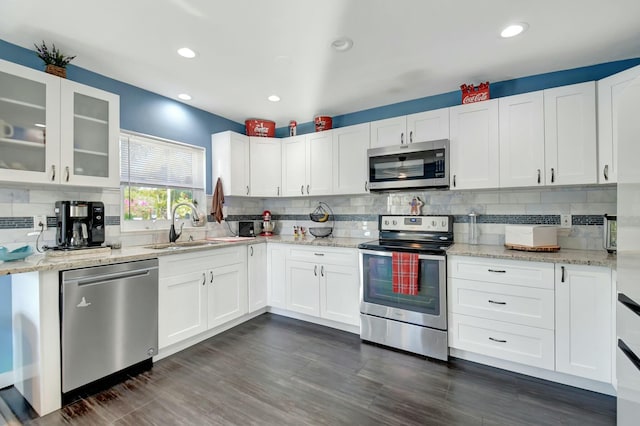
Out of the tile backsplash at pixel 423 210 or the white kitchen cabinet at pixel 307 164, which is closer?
the tile backsplash at pixel 423 210

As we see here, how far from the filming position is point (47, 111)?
79.7 inches

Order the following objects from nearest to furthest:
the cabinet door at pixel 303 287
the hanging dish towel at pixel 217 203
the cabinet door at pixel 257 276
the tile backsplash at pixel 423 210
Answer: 1. the tile backsplash at pixel 423 210
2. the cabinet door at pixel 303 287
3. the cabinet door at pixel 257 276
4. the hanging dish towel at pixel 217 203

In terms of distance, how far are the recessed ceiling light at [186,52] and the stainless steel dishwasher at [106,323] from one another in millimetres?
1662

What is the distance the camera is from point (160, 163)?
3102 mm

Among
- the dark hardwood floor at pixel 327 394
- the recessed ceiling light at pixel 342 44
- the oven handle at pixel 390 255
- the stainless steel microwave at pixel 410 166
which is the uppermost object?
the recessed ceiling light at pixel 342 44

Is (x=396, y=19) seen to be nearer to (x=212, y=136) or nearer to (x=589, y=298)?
(x=589, y=298)

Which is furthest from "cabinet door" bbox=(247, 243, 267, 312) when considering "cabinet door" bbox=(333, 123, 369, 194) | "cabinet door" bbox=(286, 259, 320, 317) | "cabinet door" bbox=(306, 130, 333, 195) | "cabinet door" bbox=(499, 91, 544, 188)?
"cabinet door" bbox=(499, 91, 544, 188)

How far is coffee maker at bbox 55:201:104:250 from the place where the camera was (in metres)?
2.17

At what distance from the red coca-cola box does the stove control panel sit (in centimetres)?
114

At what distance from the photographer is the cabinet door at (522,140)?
7.75 ft

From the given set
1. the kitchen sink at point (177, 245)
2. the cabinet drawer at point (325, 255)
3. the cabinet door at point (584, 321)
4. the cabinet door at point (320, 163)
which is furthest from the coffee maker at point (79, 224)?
the cabinet door at point (584, 321)

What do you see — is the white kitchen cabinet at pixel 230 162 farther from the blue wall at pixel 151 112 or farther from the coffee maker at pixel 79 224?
the coffee maker at pixel 79 224

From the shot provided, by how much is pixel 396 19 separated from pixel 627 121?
1.34m

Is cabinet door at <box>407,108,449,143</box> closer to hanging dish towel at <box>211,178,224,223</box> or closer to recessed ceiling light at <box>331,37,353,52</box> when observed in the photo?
recessed ceiling light at <box>331,37,353,52</box>
